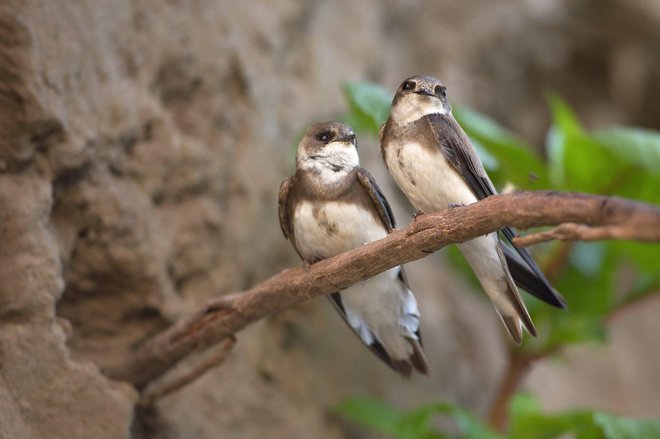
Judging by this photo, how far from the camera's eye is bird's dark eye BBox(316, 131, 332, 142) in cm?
195

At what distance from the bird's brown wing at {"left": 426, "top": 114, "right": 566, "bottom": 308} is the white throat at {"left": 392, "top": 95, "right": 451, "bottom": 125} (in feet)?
0.05

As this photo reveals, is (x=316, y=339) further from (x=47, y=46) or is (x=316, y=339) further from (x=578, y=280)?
(x=47, y=46)

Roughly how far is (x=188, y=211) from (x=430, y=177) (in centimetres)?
104

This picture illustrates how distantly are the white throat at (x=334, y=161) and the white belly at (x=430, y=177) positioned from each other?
0.13m

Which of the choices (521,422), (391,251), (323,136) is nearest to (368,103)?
(323,136)

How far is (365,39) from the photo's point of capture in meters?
3.56

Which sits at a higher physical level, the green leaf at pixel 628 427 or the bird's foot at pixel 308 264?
the bird's foot at pixel 308 264

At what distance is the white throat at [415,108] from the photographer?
1.84 meters

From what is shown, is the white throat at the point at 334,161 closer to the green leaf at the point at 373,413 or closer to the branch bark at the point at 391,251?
the branch bark at the point at 391,251

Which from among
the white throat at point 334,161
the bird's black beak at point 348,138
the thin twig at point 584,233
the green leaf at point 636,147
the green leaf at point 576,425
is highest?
the bird's black beak at point 348,138

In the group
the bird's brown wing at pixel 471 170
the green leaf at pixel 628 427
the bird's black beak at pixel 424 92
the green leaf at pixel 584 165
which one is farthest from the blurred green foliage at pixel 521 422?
the bird's black beak at pixel 424 92

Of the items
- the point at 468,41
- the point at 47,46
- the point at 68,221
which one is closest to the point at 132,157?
the point at 68,221

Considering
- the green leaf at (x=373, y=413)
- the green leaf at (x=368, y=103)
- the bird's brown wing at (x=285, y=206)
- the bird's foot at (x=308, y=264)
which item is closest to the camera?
the bird's foot at (x=308, y=264)

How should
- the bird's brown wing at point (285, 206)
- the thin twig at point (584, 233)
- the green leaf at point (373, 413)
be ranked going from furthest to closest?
the green leaf at point (373, 413), the bird's brown wing at point (285, 206), the thin twig at point (584, 233)
